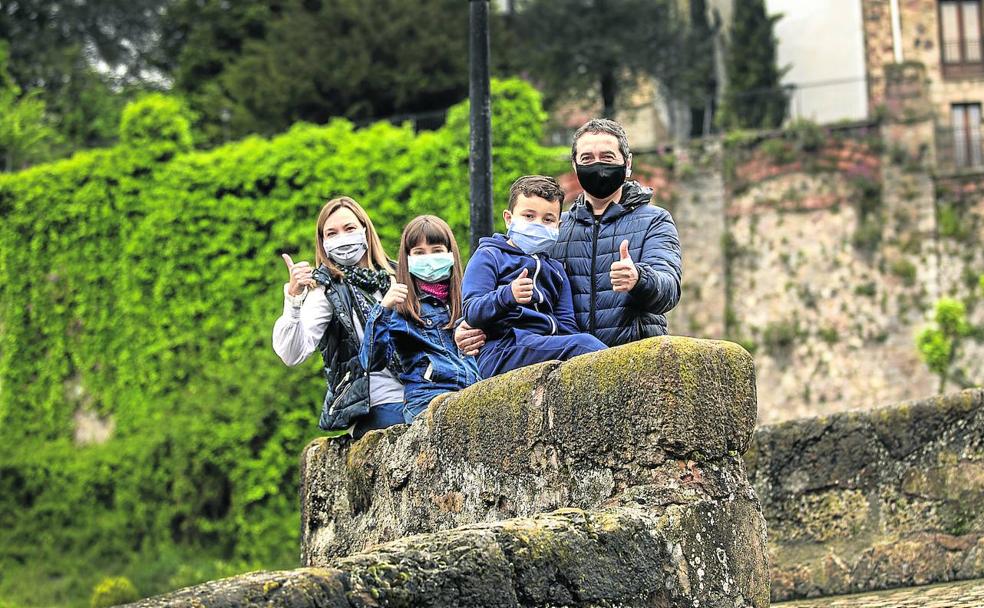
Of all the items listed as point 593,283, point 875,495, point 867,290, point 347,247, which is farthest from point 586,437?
point 867,290

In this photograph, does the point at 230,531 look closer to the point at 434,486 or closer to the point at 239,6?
the point at 434,486

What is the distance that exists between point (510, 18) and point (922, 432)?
2782cm

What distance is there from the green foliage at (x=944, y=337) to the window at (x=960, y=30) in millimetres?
6909

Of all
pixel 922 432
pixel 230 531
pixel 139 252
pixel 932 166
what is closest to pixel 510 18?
pixel 932 166

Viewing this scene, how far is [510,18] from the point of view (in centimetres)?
3475

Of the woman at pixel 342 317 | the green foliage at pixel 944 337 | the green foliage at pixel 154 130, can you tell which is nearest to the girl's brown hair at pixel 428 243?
the woman at pixel 342 317

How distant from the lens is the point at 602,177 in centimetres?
616

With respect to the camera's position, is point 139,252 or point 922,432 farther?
point 139,252

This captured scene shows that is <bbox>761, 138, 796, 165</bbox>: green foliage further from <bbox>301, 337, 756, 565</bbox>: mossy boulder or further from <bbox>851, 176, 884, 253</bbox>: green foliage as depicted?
<bbox>301, 337, 756, 565</bbox>: mossy boulder

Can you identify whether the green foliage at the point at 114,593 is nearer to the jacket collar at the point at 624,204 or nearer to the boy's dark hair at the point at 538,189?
the boy's dark hair at the point at 538,189

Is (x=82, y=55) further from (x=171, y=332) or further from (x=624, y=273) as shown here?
(x=624, y=273)

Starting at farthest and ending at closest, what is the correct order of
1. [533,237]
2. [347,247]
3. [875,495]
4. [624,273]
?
1. [875,495]
2. [347,247]
3. [533,237]
4. [624,273]

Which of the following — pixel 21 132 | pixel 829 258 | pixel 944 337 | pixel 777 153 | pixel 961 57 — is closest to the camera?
pixel 944 337

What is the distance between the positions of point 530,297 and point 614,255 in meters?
0.42
